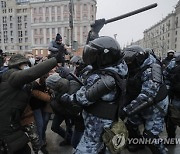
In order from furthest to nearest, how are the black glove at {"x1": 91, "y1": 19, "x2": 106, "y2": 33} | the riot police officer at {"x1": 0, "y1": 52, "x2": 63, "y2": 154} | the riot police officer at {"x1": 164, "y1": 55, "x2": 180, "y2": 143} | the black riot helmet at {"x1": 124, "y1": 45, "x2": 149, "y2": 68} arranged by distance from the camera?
the riot police officer at {"x1": 164, "y1": 55, "x2": 180, "y2": 143} < the black glove at {"x1": 91, "y1": 19, "x2": 106, "y2": 33} < the black riot helmet at {"x1": 124, "y1": 45, "x2": 149, "y2": 68} < the riot police officer at {"x1": 0, "y1": 52, "x2": 63, "y2": 154}

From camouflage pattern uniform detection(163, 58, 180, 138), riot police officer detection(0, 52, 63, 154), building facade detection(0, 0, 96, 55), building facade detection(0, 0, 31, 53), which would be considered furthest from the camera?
building facade detection(0, 0, 31, 53)

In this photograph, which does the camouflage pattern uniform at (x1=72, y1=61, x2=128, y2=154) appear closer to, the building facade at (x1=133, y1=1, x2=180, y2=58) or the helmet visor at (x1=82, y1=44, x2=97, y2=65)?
the helmet visor at (x1=82, y1=44, x2=97, y2=65)

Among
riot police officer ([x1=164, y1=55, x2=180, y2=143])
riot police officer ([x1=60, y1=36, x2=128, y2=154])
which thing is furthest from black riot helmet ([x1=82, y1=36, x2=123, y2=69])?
riot police officer ([x1=164, y1=55, x2=180, y2=143])

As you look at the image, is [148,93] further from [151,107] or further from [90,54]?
[90,54]

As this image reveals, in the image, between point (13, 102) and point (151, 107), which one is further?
point (151, 107)

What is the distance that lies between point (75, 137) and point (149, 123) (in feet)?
3.43

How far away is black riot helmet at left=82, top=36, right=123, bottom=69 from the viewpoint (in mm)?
2387

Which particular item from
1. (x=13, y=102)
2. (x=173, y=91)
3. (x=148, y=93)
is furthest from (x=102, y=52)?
(x=173, y=91)

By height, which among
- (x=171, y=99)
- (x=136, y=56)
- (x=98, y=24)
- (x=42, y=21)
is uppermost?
(x=42, y=21)

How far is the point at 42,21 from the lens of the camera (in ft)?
227

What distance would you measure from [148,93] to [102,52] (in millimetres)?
1148

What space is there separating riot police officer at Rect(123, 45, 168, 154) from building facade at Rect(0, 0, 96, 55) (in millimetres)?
55794

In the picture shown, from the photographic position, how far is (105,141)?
92.9 inches

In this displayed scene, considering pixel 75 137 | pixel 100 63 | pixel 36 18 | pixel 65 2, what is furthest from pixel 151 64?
pixel 36 18
